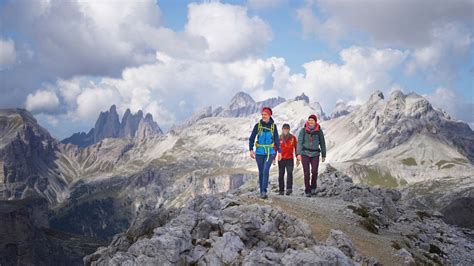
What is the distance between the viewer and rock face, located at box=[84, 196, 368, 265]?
1980 centimetres

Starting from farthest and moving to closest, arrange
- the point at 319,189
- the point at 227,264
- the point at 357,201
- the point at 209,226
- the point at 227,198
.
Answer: the point at 319,189
the point at 357,201
the point at 227,198
the point at 209,226
the point at 227,264

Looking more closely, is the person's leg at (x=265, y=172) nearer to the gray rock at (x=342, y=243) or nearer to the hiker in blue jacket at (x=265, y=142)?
the hiker in blue jacket at (x=265, y=142)

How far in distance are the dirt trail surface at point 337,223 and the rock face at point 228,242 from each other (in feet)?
7.12

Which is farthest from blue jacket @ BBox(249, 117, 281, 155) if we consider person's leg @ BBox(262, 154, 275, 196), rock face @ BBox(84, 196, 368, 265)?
rock face @ BBox(84, 196, 368, 265)

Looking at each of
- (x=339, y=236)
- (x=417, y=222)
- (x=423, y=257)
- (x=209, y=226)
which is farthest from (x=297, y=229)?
(x=417, y=222)

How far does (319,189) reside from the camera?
149 ft

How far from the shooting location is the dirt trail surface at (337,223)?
81.4 feet

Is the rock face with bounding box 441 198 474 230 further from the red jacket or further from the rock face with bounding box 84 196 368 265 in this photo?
the rock face with bounding box 84 196 368 265

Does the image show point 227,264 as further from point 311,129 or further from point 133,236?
point 311,129

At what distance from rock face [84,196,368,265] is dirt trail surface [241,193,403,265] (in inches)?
85.4

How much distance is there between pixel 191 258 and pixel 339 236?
8291 millimetres

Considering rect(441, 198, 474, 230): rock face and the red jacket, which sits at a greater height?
the red jacket

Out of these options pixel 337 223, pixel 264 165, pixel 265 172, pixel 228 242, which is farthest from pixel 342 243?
pixel 264 165

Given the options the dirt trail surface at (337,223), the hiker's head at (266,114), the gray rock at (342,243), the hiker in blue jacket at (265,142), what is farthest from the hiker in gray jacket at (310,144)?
the gray rock at (342,243)
